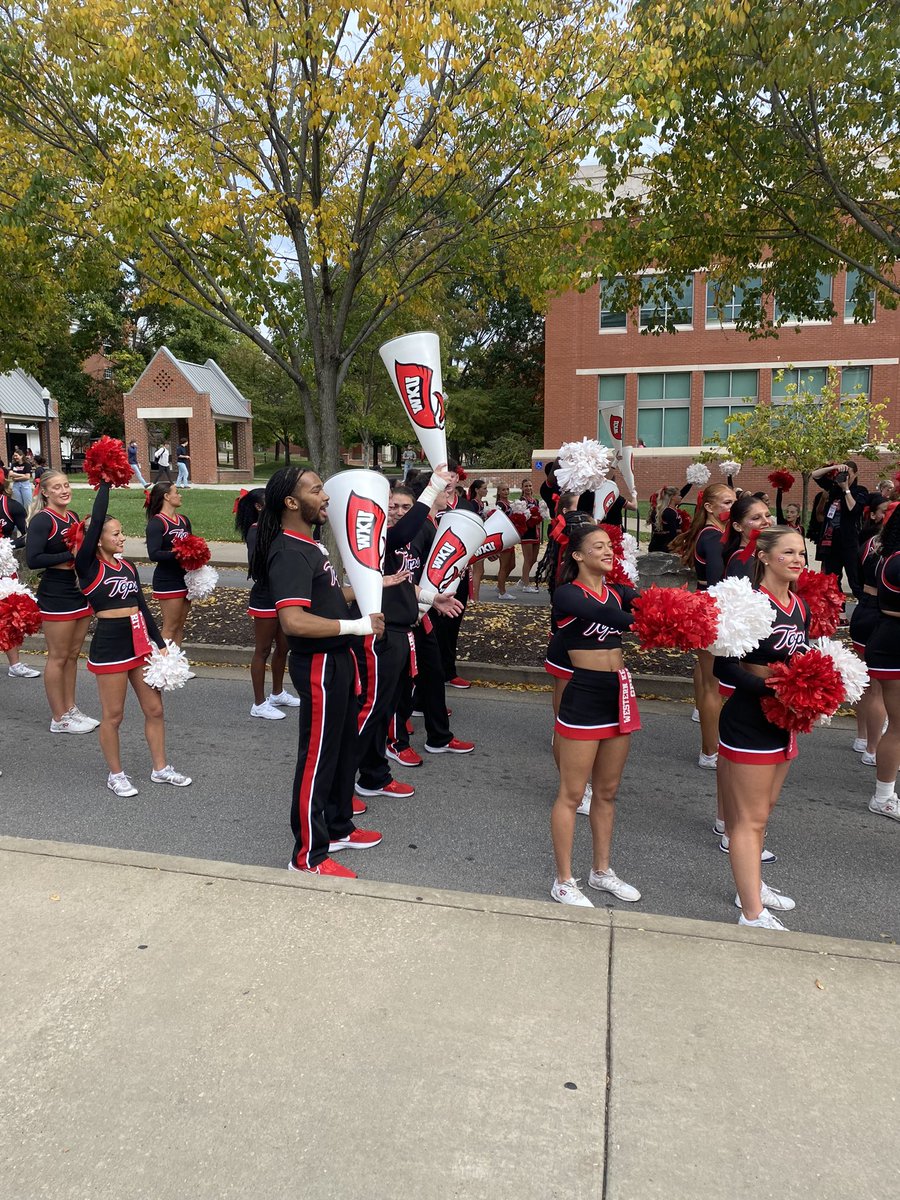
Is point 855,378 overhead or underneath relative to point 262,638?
overhead

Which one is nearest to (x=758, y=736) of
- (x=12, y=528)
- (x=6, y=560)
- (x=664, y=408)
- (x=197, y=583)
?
(x=197, y=583)

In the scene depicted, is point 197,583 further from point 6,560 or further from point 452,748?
point 452,748

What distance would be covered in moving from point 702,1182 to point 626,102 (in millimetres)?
8615

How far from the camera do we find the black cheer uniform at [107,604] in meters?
5.28

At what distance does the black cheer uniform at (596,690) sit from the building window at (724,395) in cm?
2901

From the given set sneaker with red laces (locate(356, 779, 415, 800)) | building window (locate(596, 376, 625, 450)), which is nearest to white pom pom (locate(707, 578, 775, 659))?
sneaker with red laces (locate(356, 779, 415, 800))

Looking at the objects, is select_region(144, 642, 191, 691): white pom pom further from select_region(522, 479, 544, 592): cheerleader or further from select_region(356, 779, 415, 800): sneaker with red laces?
select_region(522, 479, 544, 592): cheerleader

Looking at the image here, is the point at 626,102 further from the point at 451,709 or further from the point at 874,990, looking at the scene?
the point at 874,990

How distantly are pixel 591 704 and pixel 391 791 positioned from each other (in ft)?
6.84

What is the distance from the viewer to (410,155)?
7.72m

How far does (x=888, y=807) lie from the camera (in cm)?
522

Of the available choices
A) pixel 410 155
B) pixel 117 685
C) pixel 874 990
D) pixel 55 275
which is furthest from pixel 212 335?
pixel 874 990

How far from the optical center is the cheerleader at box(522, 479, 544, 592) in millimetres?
13414

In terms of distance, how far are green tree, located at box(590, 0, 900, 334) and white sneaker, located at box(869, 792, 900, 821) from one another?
550 centimetres
